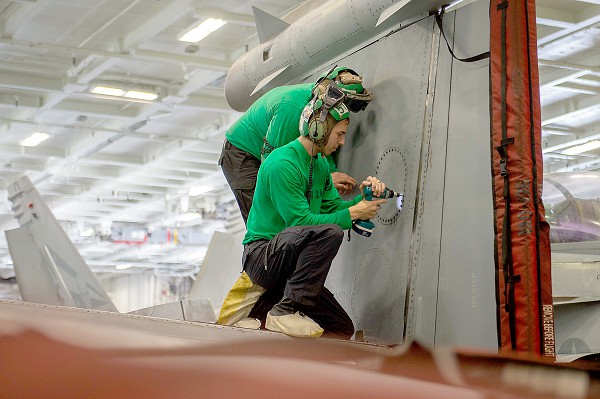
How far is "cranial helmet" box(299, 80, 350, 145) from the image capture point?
157 inches

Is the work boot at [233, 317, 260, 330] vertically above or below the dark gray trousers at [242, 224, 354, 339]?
below

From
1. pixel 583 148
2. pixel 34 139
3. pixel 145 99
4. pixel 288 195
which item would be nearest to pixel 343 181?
pixel 288 195

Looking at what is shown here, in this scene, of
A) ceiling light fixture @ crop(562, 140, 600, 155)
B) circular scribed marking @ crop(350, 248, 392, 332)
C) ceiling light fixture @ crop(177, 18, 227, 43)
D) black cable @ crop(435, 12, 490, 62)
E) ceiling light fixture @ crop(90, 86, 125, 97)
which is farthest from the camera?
ceiling light fixture @ crop(562, 140, 600, 155)

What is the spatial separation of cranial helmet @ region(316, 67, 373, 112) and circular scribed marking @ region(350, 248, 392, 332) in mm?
788

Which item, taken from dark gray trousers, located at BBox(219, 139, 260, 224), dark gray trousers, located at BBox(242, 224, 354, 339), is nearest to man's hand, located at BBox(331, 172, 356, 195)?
dark gray trousers, located at BBox(219, 139, 260, 224)

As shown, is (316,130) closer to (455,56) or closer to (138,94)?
(455,56)

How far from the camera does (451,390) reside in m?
0.56

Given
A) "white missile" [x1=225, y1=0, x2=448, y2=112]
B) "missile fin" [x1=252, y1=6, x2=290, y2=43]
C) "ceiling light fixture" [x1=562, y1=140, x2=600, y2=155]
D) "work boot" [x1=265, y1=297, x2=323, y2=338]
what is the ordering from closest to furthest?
"work boot" [x1=265, y1=297, x2=323, y2=338], "white missile" [x1=225, y1=0, x2=448, y2=112], "missile fin" [x1=252, y1=6, x2=290, y2=43], "ceiling light fixture" [x1=562, y1=140, x2=600, y2=155]

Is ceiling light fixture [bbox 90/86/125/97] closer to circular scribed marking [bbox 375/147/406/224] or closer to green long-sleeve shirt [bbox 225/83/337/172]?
green long-sleeve shirt [bbox 225/83/337/172]

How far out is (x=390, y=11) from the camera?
14.1 ft

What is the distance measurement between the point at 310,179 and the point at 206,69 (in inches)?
456

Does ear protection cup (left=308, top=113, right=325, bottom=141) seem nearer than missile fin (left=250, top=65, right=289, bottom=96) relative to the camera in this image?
Yes

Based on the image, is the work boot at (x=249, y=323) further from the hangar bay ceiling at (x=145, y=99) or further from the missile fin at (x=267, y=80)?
the hangar bay ceiling at (x=145, y=99)

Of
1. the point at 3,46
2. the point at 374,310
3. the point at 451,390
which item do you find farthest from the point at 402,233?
the point at 3,46
